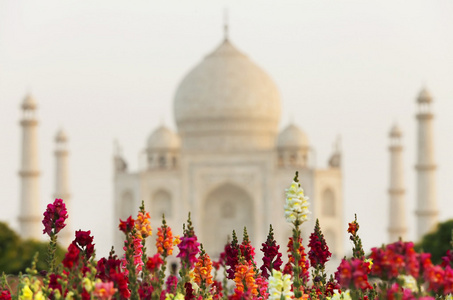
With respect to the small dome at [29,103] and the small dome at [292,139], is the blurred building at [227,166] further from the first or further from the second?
the small dome at [29,103]

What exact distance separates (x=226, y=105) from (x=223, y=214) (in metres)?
4.68

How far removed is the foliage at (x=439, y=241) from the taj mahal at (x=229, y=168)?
27.1 feet

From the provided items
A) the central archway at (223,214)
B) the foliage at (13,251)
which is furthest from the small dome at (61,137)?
the foliage at (13,251)

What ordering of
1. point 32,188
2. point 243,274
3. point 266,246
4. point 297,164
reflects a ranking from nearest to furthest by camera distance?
1. point 243,274
2. point 266,246
3. point 32,188
4. point 297,164

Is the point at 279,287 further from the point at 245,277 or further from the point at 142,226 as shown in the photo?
the point at 142,226

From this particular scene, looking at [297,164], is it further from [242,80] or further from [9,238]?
[9,238]

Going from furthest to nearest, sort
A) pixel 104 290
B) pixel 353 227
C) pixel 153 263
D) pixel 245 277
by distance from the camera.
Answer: pixel 353 227
pixel 245 277
pixel 153 263
pixel 104 290

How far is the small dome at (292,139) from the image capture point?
4325 cm

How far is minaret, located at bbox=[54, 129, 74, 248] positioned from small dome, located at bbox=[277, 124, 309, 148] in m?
9.08

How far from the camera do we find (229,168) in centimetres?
4234

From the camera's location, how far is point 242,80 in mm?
44812

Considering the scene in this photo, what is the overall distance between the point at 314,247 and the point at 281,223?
1425 inches

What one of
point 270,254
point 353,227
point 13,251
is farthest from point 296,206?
point 13,251

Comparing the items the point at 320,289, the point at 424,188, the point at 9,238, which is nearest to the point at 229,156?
the point at 424,188
